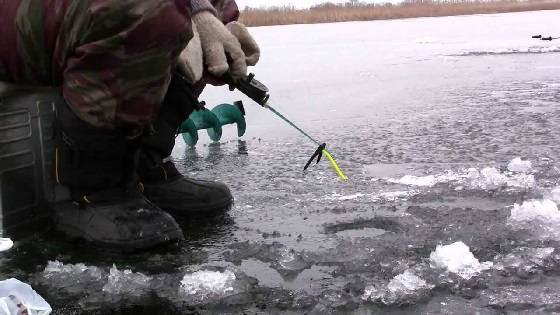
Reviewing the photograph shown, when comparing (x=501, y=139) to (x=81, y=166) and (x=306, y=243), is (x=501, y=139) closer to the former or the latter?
(x=306, y=243)

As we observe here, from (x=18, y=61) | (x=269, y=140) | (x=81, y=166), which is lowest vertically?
(x=269, y=140)

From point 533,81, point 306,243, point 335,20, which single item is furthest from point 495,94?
point 335,20

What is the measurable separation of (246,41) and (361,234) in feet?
2.79

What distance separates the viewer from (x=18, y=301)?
1.15 meters

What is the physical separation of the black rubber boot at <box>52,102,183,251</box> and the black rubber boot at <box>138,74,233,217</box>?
0.69 ft

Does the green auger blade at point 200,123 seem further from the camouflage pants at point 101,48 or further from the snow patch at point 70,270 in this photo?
the snow patch at point 70,270

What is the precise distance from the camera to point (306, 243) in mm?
1728

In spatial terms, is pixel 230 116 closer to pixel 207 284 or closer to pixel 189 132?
pixel 189 132

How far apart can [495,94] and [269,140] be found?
2200 mm

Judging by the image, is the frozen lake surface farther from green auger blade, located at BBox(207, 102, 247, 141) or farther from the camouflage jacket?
the camouflage jacket

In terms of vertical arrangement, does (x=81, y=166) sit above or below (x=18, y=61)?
below

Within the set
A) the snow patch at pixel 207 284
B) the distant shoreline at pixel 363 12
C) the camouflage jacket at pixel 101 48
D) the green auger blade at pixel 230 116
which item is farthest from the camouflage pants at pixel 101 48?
the distant shoreline at pixel 363 12

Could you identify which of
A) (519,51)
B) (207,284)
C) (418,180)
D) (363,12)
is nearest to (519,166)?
(418,180)

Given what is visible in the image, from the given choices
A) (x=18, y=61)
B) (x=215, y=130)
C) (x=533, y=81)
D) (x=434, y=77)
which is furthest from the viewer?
(x=434, y=77)
